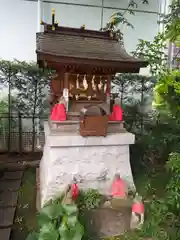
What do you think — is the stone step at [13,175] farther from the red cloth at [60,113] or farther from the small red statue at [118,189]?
the small red statue at [118,189]

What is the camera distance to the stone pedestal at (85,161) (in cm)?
366

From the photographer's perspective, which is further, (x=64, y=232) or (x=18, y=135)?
(x=18, y=135)

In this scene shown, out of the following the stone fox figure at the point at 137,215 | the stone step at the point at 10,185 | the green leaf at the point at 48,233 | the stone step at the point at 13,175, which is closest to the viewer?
the green leaf at the point at 48,233

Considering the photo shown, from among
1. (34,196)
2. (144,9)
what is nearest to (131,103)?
(144,9)

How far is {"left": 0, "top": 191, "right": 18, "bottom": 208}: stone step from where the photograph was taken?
3.86m

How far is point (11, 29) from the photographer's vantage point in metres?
6.38

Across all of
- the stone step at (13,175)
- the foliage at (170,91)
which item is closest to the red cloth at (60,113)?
the foliage at (170,91)

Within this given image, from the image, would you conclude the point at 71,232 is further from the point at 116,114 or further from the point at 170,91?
the point at 170,91

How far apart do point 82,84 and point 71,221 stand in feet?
7.00

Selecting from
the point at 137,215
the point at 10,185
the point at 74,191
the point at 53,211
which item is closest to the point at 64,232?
the point at 53,211

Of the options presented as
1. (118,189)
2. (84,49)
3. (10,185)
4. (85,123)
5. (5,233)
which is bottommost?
(5,233)

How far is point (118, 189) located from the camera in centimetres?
371

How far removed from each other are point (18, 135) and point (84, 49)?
3.66m

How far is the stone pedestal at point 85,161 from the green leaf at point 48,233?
35.3 inches
